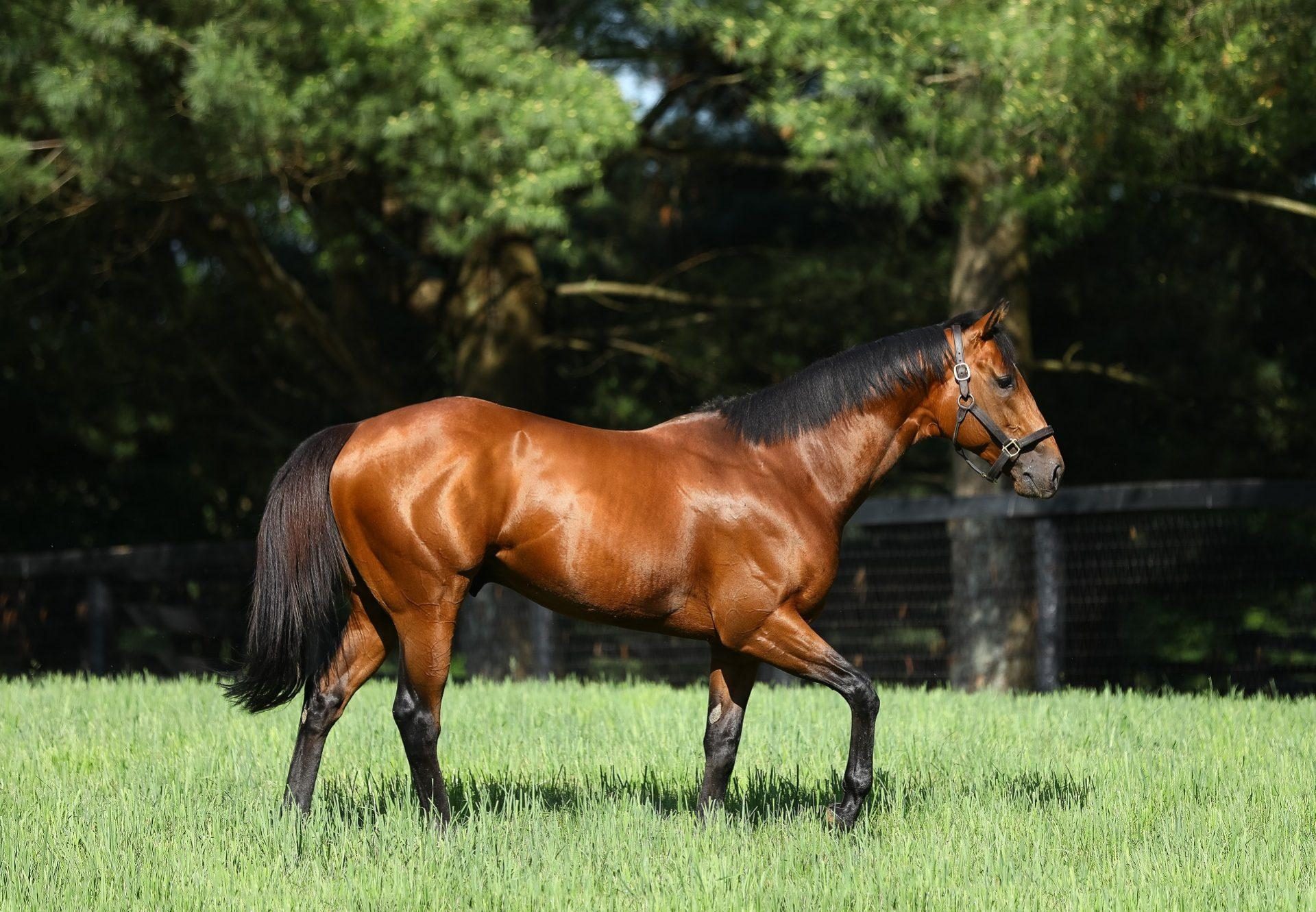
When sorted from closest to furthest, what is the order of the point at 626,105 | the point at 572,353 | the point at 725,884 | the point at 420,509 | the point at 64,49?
the point at 725,884 < the point at 420,509 < the point at 64,49 < the point at 626,105 < the point at 572,353

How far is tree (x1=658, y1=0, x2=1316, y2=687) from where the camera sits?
9.30 meters

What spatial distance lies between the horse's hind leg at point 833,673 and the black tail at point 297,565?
1.55 m

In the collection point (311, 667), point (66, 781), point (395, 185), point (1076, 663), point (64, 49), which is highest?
point (64, 49)

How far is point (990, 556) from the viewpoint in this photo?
37.0 feet

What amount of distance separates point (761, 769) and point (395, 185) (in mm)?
6097

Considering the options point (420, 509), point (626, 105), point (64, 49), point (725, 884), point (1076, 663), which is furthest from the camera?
point (1076, 663)

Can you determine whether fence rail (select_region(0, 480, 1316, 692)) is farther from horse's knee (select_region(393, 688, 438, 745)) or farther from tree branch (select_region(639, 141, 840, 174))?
horse's knee (select_region(393, 688, 438, 745))

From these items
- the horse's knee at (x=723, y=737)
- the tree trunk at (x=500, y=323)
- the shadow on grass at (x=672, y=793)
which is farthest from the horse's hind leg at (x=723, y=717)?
the tree trunk at (x=500, y=323)

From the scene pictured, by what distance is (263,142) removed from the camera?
10.2 m

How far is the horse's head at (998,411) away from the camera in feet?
18.2

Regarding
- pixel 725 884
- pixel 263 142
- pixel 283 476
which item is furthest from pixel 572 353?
pixel 725 884

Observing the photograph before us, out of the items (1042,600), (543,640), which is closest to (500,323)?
(543,640)

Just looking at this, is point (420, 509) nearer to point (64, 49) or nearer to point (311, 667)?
point (311, 667)

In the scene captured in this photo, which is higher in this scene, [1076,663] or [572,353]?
[572,353]
